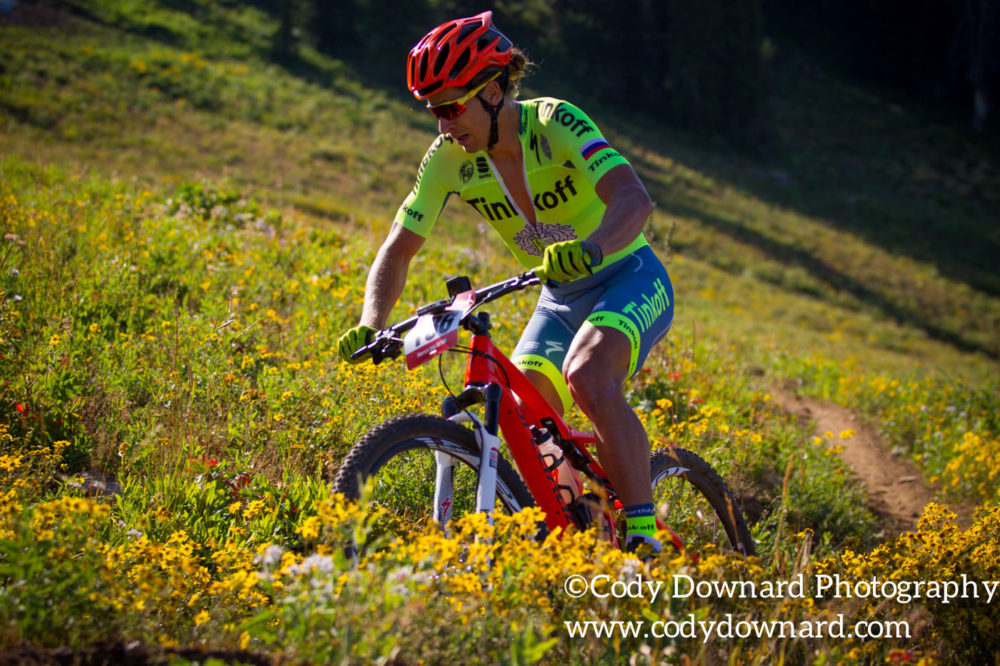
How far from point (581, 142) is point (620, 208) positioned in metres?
0.45

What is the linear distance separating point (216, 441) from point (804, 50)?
64.6 meters

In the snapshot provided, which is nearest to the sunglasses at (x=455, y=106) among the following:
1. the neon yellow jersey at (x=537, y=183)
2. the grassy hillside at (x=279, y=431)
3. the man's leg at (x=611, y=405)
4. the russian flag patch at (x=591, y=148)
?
the neon yellow jersey at (x=537, y=183)

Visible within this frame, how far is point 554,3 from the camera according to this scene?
4753 cm

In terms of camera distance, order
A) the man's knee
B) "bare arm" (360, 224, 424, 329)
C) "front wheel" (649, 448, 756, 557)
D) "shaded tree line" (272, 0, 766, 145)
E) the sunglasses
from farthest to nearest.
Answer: "shaded tree line" (272, 0, 766, 145), "front wheel" (649, 448, 756, 557), "bare arm" (360, 224, 424, 329), the sunglasses, the man's knee

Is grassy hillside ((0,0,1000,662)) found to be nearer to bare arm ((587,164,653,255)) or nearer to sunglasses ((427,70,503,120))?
bare arm ((587,164,653,255))

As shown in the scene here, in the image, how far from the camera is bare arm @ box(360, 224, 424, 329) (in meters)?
3.71

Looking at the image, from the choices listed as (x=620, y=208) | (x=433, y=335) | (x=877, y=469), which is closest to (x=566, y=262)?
(x=433, y=335)

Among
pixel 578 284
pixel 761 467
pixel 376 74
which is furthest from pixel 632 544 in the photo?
pixel 376 74

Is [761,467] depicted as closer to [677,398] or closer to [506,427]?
[677,398]

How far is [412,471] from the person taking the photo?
13.8 feet

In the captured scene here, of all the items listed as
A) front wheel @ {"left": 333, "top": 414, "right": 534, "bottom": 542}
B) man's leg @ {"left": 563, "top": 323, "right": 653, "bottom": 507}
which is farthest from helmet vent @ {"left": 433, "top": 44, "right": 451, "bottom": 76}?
front wheel @ {"left": 333, "top": 414, "right": 534, "bottom": 542}

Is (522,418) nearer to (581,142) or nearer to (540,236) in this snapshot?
(540,236)

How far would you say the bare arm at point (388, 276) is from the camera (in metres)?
3.71

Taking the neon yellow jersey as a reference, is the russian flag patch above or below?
above
